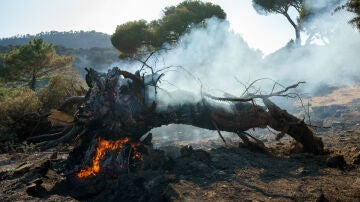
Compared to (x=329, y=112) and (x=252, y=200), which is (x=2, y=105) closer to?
(x=252, y=200)

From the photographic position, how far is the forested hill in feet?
267

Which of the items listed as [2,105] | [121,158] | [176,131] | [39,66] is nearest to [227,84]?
[176,131]

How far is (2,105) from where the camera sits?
10492mm

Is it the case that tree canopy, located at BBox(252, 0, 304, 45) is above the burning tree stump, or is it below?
above

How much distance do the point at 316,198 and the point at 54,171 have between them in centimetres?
414

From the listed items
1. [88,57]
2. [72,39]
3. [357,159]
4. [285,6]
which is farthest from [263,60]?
[72,39]

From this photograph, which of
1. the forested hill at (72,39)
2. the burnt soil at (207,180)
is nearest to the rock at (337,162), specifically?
the burnt soil at (207,180)

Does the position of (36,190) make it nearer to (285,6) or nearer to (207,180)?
(207,180)

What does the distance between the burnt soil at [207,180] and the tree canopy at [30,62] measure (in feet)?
52.2

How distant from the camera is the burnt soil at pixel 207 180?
162 inches

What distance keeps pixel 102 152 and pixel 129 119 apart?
0.84 metres

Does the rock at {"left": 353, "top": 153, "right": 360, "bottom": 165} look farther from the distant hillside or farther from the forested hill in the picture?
the forested hill

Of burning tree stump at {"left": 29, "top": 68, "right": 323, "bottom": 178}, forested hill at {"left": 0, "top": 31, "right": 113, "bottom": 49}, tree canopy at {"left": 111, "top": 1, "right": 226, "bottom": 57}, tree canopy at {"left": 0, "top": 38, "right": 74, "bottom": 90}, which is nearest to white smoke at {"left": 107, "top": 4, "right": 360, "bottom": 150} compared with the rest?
tree canopy at {"left": 111, "top": 1, "right": 226, "bottom": 57}

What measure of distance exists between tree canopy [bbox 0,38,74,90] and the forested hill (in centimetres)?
6200
